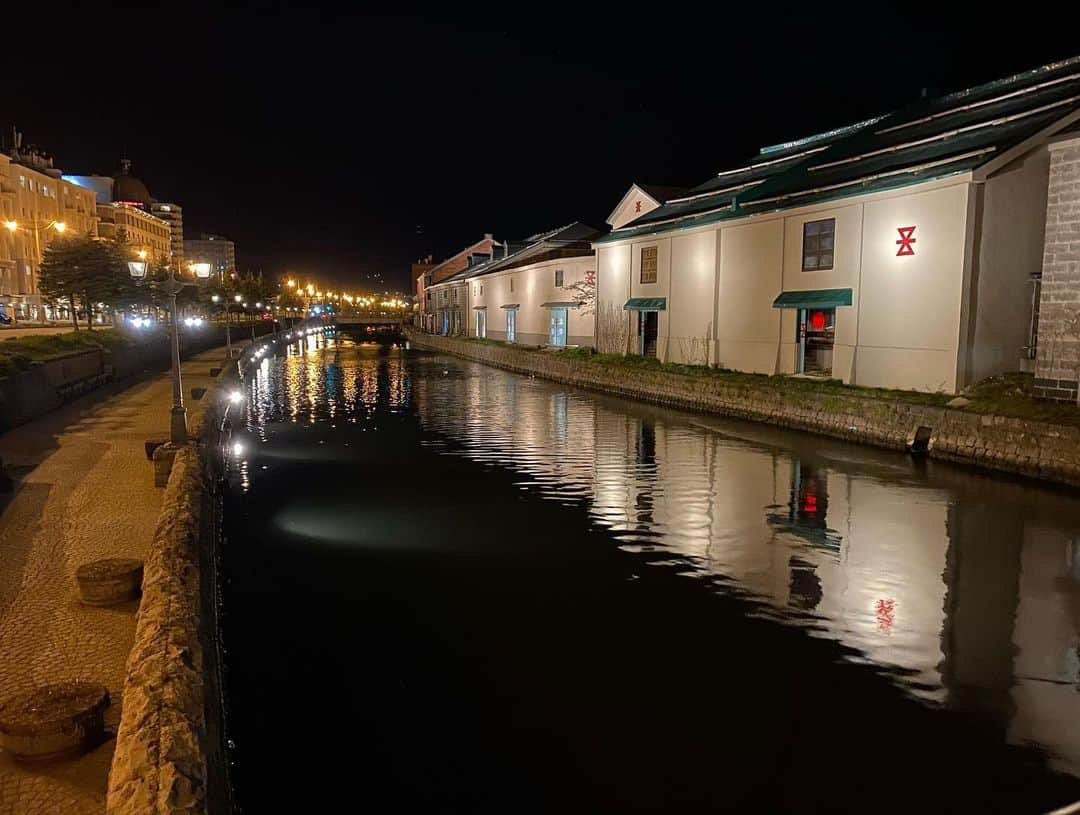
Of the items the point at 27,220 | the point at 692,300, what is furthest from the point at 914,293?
the point at 27,220

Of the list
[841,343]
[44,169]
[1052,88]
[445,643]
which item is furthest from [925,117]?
[44,169]

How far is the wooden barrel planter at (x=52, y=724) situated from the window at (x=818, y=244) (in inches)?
896

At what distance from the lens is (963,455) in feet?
55.6

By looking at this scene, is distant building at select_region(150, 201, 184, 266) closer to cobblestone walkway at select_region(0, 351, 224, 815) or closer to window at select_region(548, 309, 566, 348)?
window at select_region(548, 309, 566, 348)

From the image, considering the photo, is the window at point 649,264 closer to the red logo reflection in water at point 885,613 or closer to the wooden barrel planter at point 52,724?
the red logo reflection in water at point 885,613

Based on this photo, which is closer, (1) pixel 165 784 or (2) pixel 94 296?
(1) pixel 165 784

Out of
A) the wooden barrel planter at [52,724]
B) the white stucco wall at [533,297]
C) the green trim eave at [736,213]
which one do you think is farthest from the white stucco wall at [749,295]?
the wooden barrel planter at [52,724]

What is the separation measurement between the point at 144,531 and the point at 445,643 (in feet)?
12.4

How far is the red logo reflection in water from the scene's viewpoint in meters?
8.76

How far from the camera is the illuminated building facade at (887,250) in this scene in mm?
18875

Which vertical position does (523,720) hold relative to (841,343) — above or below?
below

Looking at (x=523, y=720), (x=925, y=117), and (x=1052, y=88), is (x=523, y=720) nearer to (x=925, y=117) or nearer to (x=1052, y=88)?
(x=1052, y=88)

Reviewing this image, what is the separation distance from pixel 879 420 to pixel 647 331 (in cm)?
1709

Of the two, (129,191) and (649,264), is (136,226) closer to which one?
(129,191)
